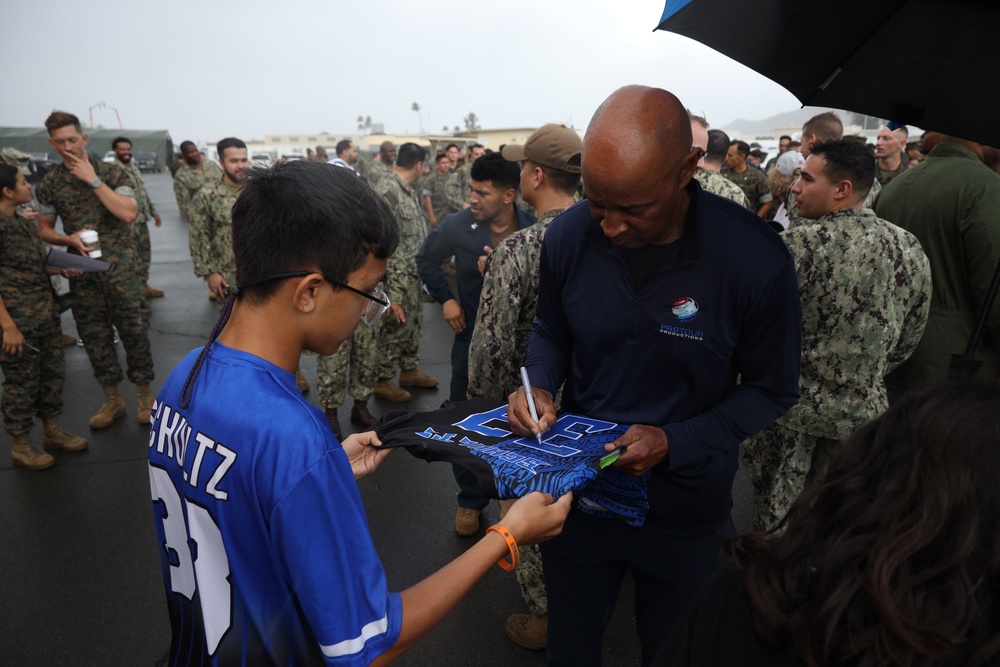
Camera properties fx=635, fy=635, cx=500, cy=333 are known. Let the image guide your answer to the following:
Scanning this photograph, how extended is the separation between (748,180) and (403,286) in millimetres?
5852

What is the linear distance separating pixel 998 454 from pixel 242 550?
1.22m

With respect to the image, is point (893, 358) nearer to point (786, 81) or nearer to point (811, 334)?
point (811, 334)

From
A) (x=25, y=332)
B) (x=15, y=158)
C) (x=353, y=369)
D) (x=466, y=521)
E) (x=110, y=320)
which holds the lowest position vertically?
(x=466, y=521)

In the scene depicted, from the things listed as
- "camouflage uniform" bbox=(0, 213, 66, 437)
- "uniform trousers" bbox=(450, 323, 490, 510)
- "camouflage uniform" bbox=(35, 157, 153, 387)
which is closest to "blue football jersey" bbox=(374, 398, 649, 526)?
"uniform trousers" bbox=(450, 323, 490, 510)

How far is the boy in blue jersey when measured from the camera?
44.3 inches

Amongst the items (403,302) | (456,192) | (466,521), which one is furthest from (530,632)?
(456,192)

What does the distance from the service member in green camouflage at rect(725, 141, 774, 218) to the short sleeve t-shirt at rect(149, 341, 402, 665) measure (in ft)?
28.9

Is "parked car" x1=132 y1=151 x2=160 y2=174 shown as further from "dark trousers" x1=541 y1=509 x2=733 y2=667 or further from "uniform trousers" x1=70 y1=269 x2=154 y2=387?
"dark trousers" x1=541 y1=509 x2=733 y2=667

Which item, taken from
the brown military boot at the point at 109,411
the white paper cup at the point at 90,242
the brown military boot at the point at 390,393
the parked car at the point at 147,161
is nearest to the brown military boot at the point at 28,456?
the brown military boot at the point at 109,411

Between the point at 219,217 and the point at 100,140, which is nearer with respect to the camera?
the point at 219,217

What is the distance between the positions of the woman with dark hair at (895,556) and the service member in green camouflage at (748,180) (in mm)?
8655

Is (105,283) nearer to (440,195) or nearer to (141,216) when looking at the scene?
(141,216)

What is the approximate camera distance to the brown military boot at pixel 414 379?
6273mm

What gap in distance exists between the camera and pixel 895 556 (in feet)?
2.67
